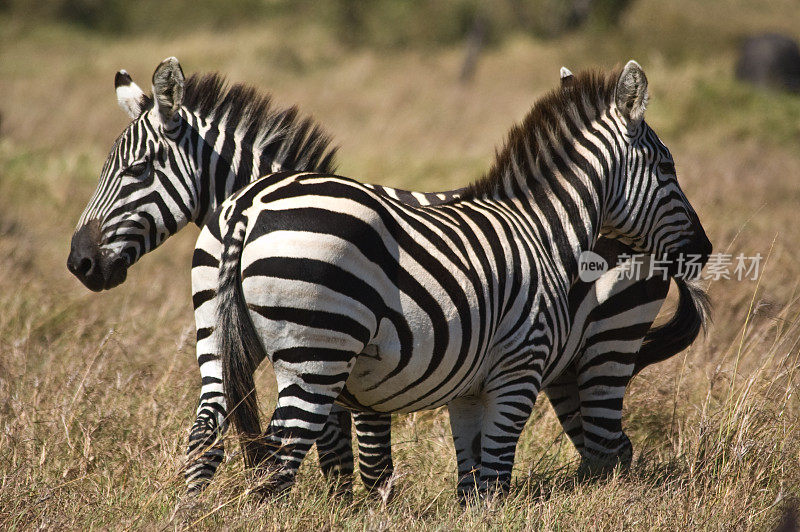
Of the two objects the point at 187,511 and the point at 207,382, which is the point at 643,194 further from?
the point at 187,511

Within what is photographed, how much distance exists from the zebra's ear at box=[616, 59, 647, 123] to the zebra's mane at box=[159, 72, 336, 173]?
144 centimetres

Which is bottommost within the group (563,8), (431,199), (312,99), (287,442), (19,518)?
(19,518)

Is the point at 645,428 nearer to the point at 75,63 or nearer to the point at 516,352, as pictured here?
the point at 516,352

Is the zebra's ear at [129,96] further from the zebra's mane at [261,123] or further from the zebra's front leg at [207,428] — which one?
the zebra's front leg at [207,428]

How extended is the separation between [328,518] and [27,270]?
15.5 ft

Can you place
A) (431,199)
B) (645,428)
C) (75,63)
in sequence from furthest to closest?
(75,63), (645,428), (431,199)

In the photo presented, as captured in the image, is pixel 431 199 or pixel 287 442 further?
Answer: pixel 431 199

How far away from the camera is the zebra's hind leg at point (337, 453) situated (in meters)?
3.77

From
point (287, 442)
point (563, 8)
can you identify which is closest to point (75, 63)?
point (563, 8)

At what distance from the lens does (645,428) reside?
4820 mm

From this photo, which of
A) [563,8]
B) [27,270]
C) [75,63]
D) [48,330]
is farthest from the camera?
[563,8]

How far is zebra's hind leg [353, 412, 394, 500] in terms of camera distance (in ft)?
12.8

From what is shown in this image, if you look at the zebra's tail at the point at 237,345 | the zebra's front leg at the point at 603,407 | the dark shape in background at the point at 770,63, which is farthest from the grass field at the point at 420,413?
the dark shape in background at the point at 770,63

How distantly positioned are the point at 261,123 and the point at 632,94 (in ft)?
6.06
